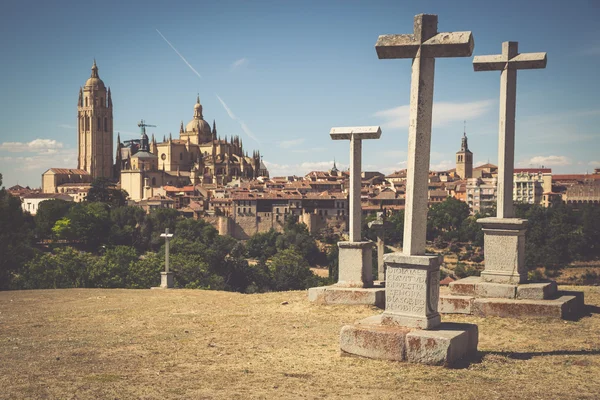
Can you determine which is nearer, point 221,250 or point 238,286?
point 238,286

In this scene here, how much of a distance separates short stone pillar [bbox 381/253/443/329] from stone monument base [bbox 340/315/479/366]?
0.34 feet

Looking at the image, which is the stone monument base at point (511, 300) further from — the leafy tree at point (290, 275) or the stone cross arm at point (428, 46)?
the leafy tree at point (290, 275)

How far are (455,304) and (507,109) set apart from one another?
10.1 feet

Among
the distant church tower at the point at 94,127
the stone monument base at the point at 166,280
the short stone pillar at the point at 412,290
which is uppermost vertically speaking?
the distant church tower at the point at 94,127

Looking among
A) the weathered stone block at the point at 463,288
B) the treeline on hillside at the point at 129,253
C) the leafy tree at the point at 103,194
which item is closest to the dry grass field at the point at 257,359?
the weathered stone block at the point at 463,288

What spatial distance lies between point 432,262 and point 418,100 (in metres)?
1.76

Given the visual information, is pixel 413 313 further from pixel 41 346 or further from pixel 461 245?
pixel 461 245

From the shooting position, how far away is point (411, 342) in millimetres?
7176

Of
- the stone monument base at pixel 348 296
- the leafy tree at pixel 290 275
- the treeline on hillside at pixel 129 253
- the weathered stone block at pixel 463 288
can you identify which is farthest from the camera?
the leafy tree at pixel 290 275

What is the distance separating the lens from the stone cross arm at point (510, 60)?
10469 millimetres

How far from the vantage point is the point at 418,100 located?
Result: 7512 millimetres

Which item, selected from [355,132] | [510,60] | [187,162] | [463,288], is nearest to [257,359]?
[463,288]

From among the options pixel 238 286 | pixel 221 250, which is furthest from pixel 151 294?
pixel 221 250

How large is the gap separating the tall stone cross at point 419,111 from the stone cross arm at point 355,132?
4.19m
